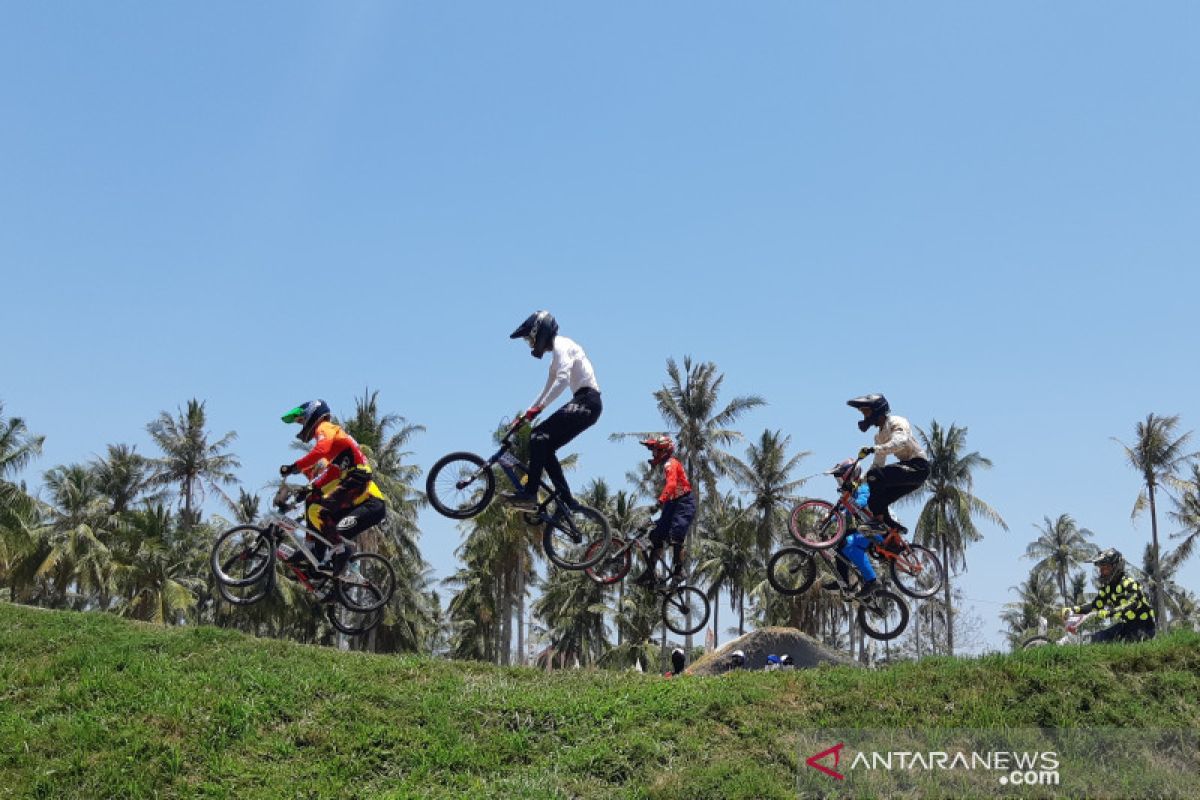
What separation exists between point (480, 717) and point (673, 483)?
546 centimetres

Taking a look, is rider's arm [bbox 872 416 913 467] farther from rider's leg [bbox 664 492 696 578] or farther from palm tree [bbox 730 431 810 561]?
palm tree [bbox 730 431 810 561]

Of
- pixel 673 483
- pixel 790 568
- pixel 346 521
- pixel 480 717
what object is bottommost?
pixel 480 717

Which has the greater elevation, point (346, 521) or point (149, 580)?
point (149, 580)

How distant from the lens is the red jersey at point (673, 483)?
17.0 m

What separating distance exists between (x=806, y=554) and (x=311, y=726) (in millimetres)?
9011

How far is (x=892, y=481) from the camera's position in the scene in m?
17.1

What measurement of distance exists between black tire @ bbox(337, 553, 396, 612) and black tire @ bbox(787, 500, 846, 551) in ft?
23.3

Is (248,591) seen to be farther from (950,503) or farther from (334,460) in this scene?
(950,503)

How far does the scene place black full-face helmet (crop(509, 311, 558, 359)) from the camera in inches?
617

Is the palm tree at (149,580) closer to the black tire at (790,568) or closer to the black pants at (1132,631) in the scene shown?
the black tire at (790,568)

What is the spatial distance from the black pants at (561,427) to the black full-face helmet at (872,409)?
16.3ft

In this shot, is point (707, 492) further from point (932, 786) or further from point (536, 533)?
→ point (932, 786)

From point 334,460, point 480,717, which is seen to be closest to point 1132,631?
point 480,717

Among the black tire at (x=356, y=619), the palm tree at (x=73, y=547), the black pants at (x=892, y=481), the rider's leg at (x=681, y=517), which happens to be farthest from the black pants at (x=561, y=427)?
the palm tree at (x=73, y=547)
